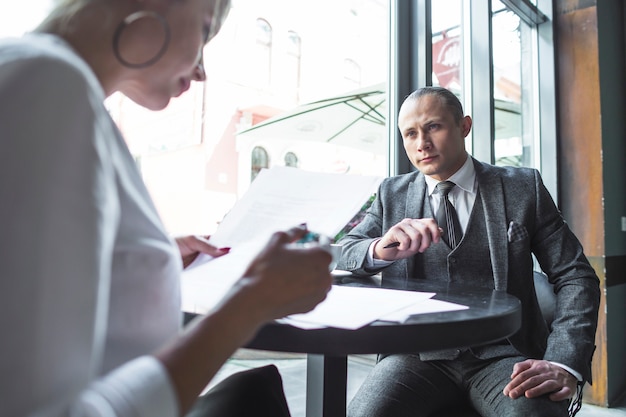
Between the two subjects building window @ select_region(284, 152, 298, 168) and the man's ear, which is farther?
building window @ select_region(284, 152, 298, 168)

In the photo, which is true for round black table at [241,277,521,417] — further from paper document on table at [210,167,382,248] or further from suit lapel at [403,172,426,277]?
suit lapel at [403,172,426,277]

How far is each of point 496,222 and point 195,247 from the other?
997mm

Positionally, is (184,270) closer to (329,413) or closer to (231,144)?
(329,413)

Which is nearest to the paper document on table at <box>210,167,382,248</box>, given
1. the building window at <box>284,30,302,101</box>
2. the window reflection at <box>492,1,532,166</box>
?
the window reflection at <box>492,1,532,166</box>

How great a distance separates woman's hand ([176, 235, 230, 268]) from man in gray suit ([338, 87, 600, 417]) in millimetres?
521

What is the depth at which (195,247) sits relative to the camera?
1.01 m

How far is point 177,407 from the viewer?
17.2 inches

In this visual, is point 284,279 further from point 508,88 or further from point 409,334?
point 508,88

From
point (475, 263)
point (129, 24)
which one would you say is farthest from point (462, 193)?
point (129, 24)

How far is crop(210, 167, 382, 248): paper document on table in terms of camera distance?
879mm

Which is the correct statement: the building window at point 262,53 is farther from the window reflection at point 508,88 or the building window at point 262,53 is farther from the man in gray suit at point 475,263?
the man in gray suit at point 475,263

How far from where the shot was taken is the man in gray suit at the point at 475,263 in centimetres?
121

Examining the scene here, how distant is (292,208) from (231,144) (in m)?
4.94

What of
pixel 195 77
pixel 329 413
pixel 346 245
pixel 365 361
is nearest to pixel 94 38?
pixel 195 77
